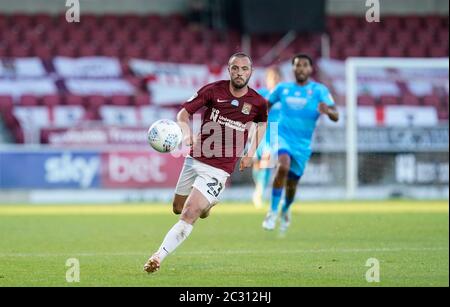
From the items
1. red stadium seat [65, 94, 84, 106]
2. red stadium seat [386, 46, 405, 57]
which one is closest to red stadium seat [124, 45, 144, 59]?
red stadium seat [65, 94, 84, 106]

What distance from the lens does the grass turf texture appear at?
31.2 feet

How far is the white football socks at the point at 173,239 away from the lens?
9.28 m

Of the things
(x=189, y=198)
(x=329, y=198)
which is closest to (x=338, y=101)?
(x=329, y=198)

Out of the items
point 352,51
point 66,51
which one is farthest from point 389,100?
point 66,51

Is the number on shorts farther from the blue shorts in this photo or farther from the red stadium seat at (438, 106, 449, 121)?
the red stadium seat at (438, 106, 449, 121)

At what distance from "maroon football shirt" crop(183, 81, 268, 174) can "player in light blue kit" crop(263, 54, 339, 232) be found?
3911mm

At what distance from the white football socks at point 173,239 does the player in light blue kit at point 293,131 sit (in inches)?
178

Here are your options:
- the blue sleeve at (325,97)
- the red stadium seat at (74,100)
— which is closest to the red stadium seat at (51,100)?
the red stadium seat at (74,100)

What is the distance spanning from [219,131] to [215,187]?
0.59 m

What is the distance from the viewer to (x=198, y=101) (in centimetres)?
995

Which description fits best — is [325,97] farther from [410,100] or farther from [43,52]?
[43,52]
